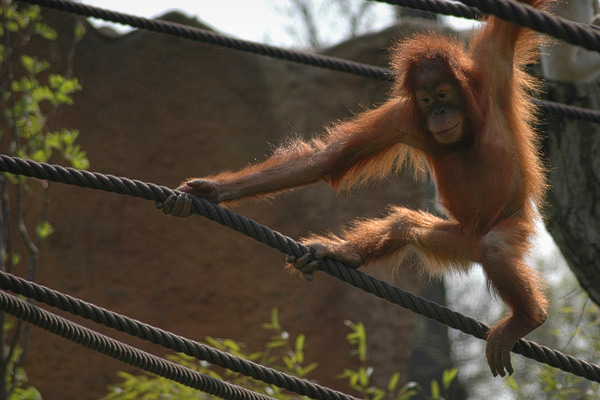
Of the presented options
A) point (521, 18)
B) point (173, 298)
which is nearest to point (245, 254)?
point (173, 298)

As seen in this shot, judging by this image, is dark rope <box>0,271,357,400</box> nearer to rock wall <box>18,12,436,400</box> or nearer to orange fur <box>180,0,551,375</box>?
orange fur <box>180,0,551,375</box>

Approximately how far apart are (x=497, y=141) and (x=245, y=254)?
4303 mm

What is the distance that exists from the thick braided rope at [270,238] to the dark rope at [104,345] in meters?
0.49

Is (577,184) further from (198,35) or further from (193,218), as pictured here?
(193,218)

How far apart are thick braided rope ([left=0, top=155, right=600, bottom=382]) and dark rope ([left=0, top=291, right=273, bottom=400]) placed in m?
0.49

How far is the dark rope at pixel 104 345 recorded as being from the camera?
2.58 metres

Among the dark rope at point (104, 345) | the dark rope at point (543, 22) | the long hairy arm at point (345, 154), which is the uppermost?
the dark rope at point (543, 22)

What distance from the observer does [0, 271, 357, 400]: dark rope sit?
8.16ft

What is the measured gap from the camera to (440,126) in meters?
3.23

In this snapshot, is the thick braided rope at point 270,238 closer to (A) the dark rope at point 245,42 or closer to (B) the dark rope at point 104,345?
(B) the dark rope at point 104,345

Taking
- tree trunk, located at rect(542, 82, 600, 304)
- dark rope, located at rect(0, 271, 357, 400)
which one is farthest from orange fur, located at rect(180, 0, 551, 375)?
tree trunk, located at rect(542, 82, 600, 304)

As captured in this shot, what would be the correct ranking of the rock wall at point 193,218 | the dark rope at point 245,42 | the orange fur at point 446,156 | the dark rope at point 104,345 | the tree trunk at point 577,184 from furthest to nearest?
1. the rock wall at point 193,218
2. the tree trunk at point 577,184
3. the dark rope at point 245,42
4. the orange fur at point 446,156
5. the dark rope at point 104,345

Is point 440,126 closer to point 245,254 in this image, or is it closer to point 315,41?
point 245,254

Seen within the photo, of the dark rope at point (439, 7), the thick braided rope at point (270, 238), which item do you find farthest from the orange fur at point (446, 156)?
the thick braided rope at point (270, 238)
